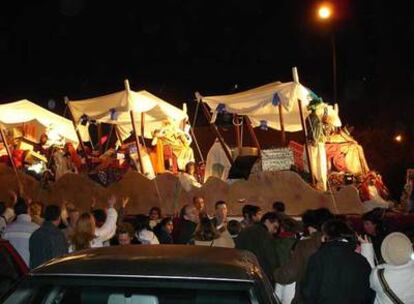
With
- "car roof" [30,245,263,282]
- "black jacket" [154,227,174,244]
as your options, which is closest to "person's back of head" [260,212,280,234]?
"black jacket" [154,227,174,244]

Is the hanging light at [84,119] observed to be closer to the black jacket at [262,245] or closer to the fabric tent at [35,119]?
the fabric tent at [35,119]

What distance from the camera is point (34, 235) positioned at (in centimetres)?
748

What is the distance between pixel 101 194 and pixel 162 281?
44.3 ft

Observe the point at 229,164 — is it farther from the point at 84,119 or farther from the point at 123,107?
the point at 84,119

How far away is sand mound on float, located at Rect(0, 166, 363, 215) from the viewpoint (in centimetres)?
1433

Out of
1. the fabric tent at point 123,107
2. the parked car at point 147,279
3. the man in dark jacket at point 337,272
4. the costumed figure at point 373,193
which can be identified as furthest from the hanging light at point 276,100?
the parked car at point 147,279

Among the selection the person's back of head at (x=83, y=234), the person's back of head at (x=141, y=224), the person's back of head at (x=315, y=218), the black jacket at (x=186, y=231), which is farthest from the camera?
the black jacket at (x=186, y=231)

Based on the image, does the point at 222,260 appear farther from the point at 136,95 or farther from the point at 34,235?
the point at 136,95

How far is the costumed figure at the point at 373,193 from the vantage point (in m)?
15.6

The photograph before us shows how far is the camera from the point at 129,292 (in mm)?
3564

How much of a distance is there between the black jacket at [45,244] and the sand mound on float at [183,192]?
7.62 meters

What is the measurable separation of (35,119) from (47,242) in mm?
13640

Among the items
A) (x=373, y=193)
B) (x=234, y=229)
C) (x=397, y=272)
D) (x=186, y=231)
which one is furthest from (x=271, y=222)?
(x=373, y=193)

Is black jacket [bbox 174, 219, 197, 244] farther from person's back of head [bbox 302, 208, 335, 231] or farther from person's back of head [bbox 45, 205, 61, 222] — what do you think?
person's back of head [bbox 302, 208, 335, 231]
